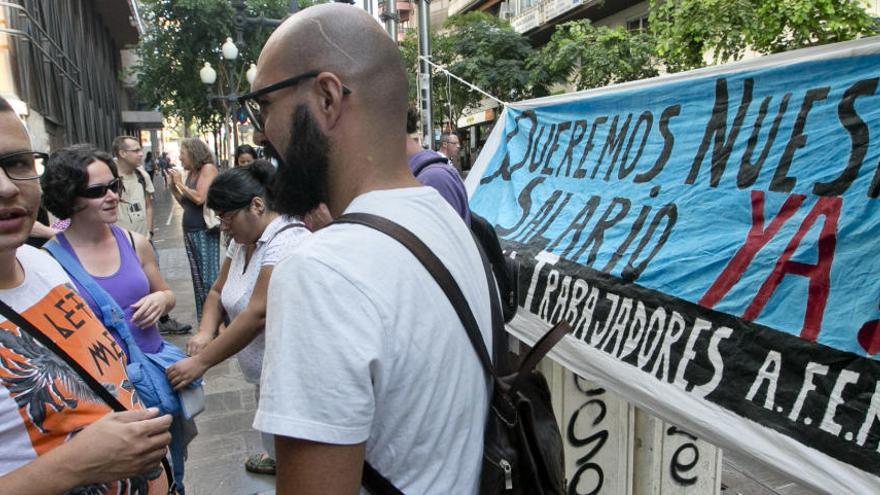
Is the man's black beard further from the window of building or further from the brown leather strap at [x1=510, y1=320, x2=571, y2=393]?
the window of building

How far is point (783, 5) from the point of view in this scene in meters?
8.52

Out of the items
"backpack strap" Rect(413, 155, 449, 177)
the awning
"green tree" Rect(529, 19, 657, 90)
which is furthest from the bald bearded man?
the awning

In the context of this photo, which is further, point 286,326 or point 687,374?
point 687,374

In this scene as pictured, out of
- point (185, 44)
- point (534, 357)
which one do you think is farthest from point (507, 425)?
point (185, 44)

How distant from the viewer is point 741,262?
175 cm

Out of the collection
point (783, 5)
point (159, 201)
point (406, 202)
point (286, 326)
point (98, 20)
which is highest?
point (98, 20)

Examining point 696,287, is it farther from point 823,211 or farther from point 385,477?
point 385,477

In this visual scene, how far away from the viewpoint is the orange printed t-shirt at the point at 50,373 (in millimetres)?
1294

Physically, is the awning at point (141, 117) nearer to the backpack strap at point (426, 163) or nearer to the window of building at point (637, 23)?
the window of building at point (637, 23)

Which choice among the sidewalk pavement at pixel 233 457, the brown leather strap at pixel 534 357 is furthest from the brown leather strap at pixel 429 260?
the sidewalk pavement at pixel 233 457

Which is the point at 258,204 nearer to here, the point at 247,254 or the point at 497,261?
the point at 247,254

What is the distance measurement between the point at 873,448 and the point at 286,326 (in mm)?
1279

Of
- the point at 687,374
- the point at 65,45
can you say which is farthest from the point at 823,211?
the point at 65,45

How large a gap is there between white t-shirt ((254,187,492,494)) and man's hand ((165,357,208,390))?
1216 millimetres
